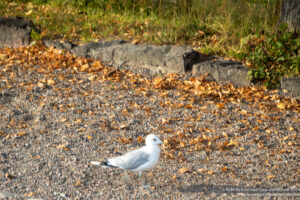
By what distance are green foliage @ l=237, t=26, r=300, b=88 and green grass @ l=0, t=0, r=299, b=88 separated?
0.14 m

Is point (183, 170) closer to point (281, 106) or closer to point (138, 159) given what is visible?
point (138, 159)

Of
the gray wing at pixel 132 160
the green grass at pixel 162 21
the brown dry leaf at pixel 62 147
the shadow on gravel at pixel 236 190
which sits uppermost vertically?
the green grass at pixel 162 21

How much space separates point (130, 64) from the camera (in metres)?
6.61

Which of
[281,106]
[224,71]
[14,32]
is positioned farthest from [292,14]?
[14,32]

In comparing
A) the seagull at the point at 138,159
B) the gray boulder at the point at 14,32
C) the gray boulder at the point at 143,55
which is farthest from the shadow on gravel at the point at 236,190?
the gray boulder at the point at 14,32

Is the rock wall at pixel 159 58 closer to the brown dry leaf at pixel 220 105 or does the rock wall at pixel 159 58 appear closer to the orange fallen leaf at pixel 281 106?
the orange fallen leaf at pixel 281 106

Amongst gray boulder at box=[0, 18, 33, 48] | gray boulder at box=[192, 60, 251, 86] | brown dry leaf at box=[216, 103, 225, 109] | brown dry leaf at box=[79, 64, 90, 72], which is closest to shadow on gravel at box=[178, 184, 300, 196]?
brown dry leaf at box=[216, 103, 225, 109]

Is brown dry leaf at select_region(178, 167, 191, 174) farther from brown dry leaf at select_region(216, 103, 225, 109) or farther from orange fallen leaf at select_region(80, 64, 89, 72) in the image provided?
orange fallen leaf at select_region(80, 64, 89, 72)

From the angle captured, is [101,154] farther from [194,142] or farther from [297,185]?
[297,185]

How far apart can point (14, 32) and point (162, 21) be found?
281 cm

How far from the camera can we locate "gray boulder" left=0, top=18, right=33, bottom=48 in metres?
7.41

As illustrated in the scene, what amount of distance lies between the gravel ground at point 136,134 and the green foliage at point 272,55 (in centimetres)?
33

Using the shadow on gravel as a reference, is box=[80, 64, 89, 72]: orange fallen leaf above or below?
above

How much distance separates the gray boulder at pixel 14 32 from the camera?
7.41 metres
